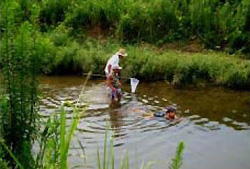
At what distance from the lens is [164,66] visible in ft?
45.0

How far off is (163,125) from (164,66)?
167 inches

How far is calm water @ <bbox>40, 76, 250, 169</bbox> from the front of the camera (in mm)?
8000

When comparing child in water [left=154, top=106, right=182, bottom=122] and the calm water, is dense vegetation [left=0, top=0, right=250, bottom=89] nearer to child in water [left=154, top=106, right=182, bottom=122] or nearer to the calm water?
the calm water

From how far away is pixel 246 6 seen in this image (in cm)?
1647

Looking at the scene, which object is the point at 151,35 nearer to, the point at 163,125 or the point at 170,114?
the point at 170,114

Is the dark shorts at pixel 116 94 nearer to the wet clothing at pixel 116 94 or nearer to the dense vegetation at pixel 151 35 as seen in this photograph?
the wet clothing at pixel 116 94

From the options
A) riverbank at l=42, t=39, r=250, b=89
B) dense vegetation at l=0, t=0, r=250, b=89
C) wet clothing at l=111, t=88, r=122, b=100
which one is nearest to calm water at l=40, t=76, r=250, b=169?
wet clothing at l=111, t=88, r=122, b=100

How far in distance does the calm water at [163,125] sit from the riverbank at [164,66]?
355 mm

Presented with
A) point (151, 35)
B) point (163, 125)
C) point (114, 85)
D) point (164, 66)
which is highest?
point (151, 35)

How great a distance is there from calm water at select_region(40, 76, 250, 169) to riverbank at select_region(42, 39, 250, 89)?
14.0 inches

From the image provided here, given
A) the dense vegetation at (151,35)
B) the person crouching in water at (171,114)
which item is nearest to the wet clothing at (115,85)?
the person crouching in water at (171,114)

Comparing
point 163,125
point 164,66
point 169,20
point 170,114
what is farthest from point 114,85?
point 169,20

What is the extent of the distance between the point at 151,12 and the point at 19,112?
46.4ft

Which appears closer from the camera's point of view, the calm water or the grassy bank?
the calm water
